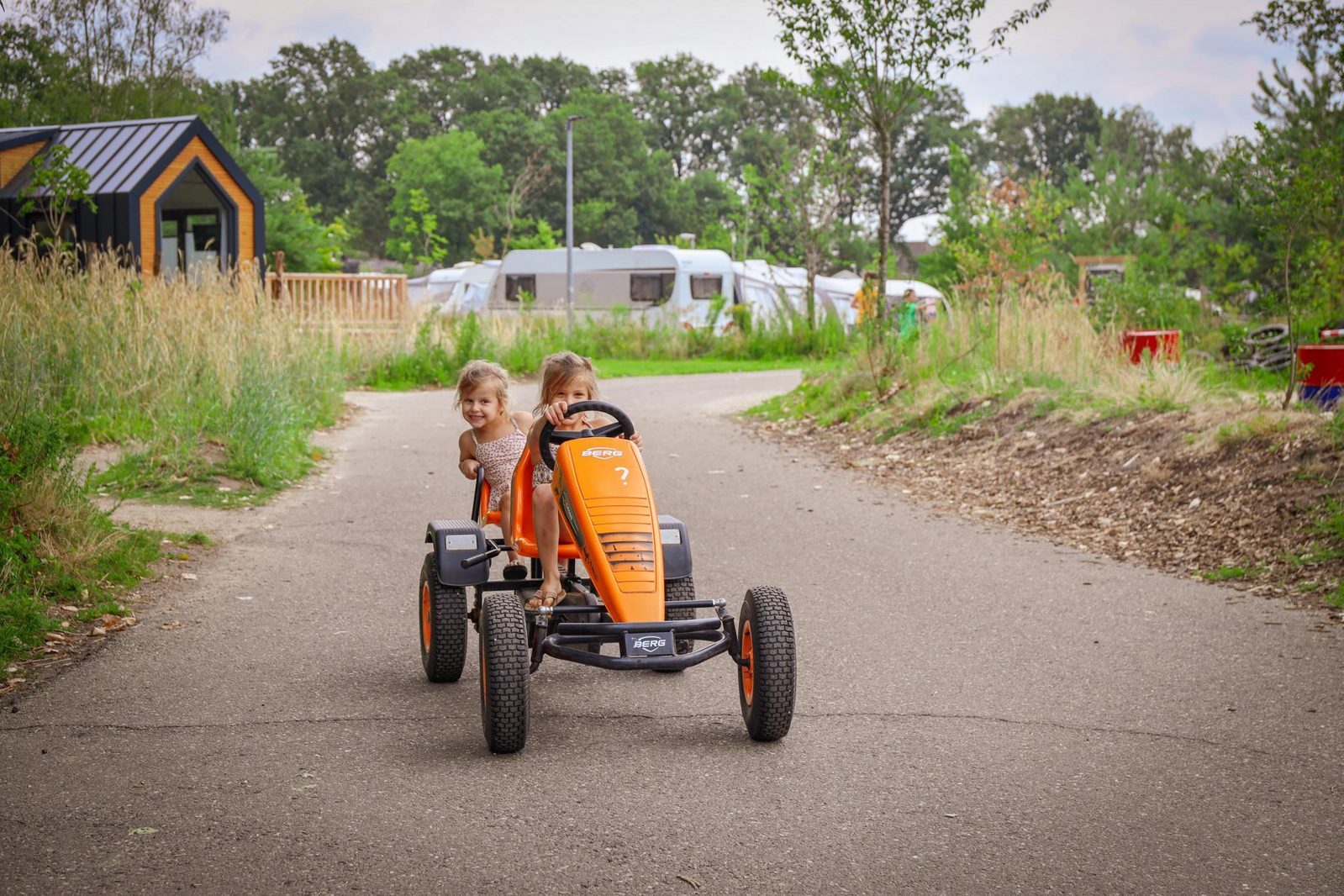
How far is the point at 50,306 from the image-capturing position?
1157cm

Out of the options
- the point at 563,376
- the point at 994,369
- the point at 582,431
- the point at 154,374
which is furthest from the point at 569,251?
the point at 582,431

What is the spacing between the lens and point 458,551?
538 centimetres

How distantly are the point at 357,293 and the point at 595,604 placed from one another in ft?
74.9

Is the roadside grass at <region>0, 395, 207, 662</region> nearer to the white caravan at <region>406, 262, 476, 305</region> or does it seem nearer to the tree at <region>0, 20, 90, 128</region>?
the white caravan at <region>406, 262, 476, 305</region>

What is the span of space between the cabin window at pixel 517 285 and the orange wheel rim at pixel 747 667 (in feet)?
106

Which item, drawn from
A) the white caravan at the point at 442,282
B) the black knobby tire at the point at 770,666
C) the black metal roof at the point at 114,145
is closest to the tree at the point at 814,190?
the white caravan at the point at 442,282

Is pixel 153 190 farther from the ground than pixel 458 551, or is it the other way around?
pixel 153 190

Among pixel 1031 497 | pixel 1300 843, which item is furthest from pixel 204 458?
pixel 1300 843

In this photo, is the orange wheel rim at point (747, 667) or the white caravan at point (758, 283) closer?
the orange wheel rim at point (747, 667)

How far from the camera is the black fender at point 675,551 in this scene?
210 inches

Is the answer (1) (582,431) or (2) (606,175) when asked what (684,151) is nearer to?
(2) (606,175)

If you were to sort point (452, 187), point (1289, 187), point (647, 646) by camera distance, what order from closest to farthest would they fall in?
point (647, 646), point (1289, 187), point (452, 187)

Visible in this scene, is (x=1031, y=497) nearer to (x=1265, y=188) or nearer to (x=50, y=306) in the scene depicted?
(x=1265, y=188)

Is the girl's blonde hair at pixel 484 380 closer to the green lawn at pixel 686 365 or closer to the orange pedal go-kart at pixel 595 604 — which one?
the orange pedal go-kart at pixel 595 604
